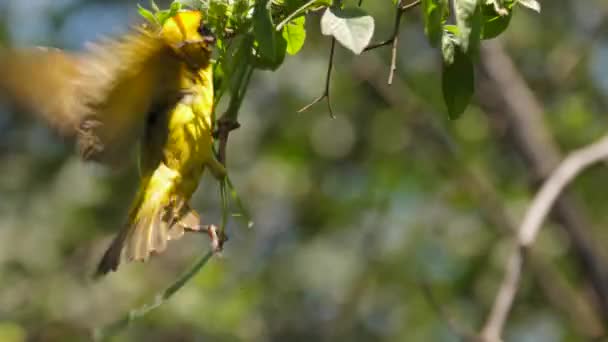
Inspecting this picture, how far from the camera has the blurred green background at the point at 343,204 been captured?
6.13m

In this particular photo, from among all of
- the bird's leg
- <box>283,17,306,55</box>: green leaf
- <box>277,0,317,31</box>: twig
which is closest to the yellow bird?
the bird's leg

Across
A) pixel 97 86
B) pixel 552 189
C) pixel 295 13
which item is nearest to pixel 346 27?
pixel 295 13

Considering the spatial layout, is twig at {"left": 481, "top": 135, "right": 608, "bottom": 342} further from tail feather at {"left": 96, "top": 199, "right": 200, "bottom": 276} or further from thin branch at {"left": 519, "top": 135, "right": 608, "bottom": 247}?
tail feather at {"left": 96, "top": 199, "right": 200, "bottom": 276}

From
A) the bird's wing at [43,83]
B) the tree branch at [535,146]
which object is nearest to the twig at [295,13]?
the bird's wing at [43,83]

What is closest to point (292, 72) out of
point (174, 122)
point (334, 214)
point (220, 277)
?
point (334, 214)

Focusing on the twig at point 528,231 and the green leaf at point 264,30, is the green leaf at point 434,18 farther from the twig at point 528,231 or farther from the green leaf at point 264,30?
the twig at point 528,231

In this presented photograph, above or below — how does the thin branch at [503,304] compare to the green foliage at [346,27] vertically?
below

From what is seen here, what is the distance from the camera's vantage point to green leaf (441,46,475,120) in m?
1.93

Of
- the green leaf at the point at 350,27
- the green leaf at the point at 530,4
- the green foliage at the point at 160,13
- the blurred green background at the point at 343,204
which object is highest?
the green leaf at the point at 530,4

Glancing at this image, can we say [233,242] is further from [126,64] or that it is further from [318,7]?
[318,7]

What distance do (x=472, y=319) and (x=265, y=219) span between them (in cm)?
136

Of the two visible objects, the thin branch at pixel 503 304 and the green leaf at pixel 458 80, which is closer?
the green leaf at pixel 458 80

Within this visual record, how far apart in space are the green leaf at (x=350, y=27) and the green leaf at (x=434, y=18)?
108mm

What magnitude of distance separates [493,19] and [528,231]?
1.81m
